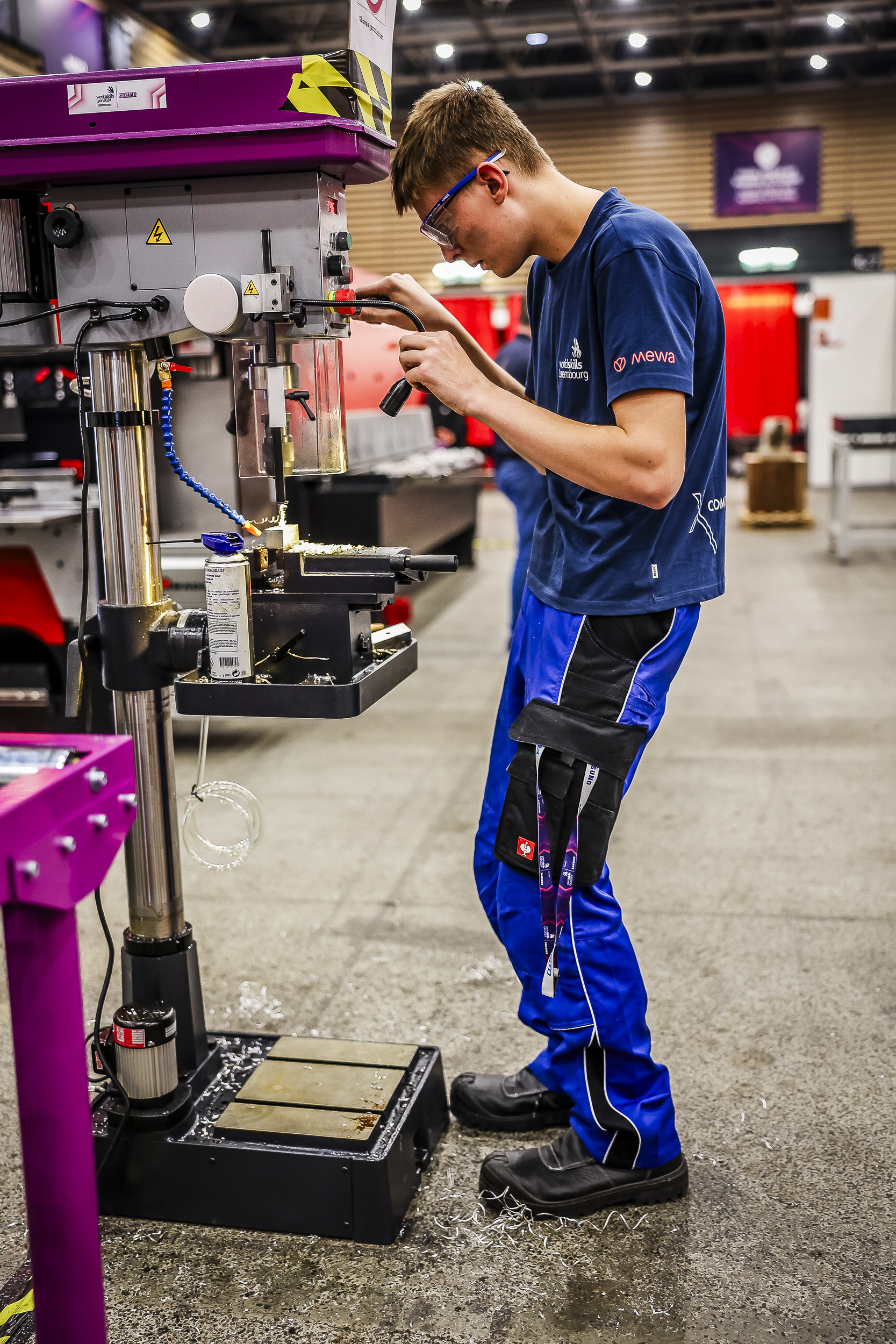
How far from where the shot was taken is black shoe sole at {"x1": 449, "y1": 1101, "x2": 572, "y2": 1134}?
2.03m

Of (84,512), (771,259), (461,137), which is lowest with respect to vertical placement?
(84,512)

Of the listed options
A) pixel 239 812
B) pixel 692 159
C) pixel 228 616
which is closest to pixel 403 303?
pixel 228 616

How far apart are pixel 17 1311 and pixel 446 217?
167 centimetres

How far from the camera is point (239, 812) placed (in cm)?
199

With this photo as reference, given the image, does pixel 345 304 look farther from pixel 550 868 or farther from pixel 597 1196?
pixel 597 1196

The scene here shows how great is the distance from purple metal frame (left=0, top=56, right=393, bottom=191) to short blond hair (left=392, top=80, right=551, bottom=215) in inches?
2.8

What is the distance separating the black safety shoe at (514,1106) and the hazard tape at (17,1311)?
757 millimetres

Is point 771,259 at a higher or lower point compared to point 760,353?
higher

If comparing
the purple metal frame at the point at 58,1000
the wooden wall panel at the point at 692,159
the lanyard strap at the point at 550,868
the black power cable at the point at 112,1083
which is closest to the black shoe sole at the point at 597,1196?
the lanyard strap at the point at 550,868

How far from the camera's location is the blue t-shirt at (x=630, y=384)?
59.1 inches

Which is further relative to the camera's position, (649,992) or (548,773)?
(649,992)

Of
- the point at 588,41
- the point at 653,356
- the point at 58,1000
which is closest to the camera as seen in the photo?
the point at 58,1000

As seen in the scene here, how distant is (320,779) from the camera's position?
159 inches

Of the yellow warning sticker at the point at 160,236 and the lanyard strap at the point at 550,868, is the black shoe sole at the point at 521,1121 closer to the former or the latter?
the lanyard strap at the point at 550,868
